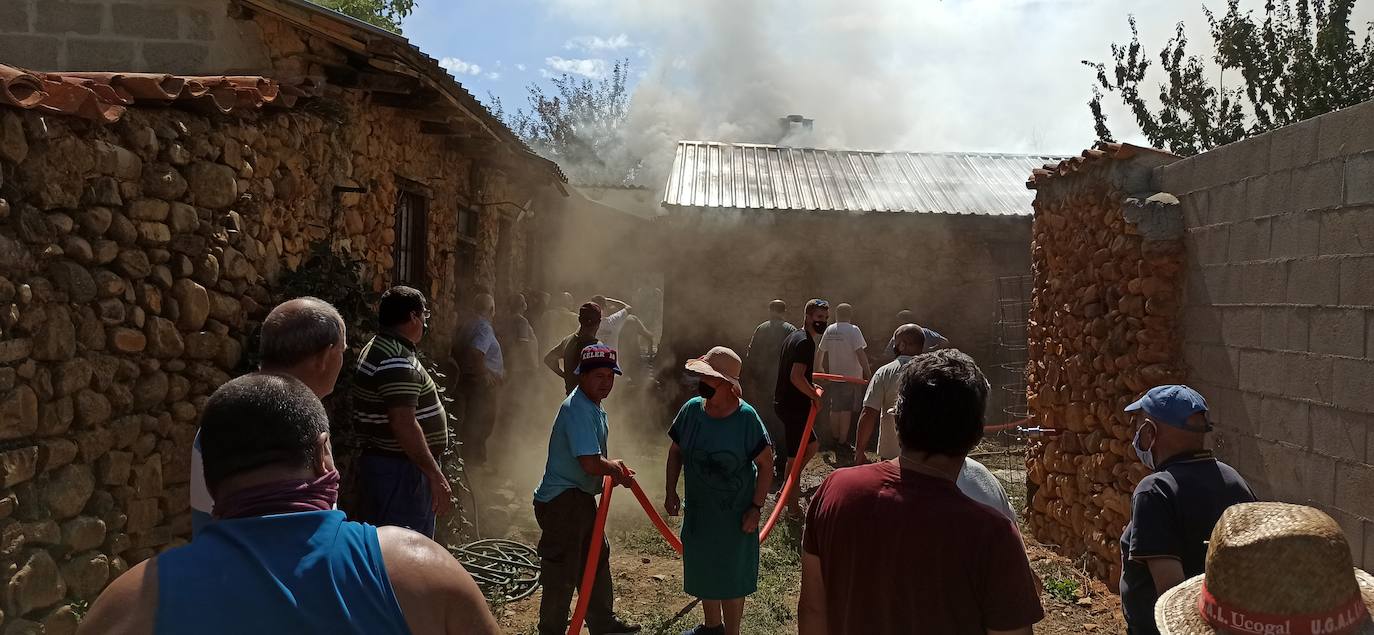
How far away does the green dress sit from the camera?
4.53 meters

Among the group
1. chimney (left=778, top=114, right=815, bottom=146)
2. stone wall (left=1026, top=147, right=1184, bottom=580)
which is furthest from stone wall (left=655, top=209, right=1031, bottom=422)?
chimney (left=778, top=114, right=815, bottom=146)

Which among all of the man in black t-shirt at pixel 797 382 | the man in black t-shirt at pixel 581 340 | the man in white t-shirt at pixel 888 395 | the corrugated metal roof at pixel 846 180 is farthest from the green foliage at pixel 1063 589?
the corrugated metal roof at pixel 846 180

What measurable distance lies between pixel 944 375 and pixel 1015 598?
0.59 meters

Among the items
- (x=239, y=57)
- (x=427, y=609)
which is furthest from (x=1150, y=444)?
(x=239, y=57)

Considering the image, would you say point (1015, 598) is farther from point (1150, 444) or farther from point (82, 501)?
point (82, 501)

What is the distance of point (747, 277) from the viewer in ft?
43.0

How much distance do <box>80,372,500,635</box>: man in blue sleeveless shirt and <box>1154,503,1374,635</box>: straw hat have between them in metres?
1.69

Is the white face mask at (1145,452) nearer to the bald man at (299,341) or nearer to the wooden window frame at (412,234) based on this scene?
the bald man at (299,341)

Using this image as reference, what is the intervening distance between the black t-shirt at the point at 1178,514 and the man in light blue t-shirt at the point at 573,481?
2.48 meters

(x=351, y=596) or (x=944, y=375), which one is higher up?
(x=944, y=375)

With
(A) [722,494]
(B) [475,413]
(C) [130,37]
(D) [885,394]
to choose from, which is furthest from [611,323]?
(A) [722,494]

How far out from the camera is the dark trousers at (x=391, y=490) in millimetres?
4246

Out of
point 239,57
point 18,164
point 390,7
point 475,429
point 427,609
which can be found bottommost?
point 475,429

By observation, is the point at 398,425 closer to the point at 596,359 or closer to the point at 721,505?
the point at 596,359
